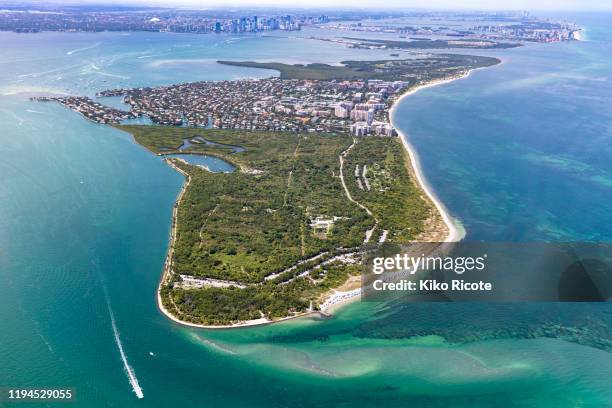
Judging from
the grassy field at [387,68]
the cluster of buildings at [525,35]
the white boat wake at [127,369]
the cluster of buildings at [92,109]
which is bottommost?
the white boat wake at [127,369]

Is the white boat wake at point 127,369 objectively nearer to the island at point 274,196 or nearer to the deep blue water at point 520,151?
the island at point 274,196

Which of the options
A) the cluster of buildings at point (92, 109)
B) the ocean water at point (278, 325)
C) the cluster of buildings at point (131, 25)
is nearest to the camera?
the ocean water at point (278, 325)

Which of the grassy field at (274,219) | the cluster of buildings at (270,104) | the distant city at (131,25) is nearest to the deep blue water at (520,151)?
the grassy field at (274,219)

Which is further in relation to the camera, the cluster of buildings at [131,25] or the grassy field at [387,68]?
the cluster of buildings at [131,25]

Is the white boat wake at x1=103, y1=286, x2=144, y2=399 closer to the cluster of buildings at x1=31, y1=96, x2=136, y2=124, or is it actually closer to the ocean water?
the ocean water

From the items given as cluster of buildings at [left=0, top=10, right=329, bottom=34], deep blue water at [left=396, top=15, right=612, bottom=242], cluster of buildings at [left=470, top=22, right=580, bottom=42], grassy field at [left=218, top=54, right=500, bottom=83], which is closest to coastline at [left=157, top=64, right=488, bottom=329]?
deep blue water at [left=396, top=15, right=612, bottom=242]

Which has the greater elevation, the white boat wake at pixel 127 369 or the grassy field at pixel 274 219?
the grassy field at pixel 274 219

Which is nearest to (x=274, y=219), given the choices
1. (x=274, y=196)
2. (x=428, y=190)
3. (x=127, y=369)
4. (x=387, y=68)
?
(x=274, y=196)

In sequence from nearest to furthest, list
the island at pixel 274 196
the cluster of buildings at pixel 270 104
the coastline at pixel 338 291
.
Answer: the coastline at pixel 338 291 → the island at pixel 274 196 → the cluster of buildings at pixel 270 104

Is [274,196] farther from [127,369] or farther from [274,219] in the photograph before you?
[127,369]
